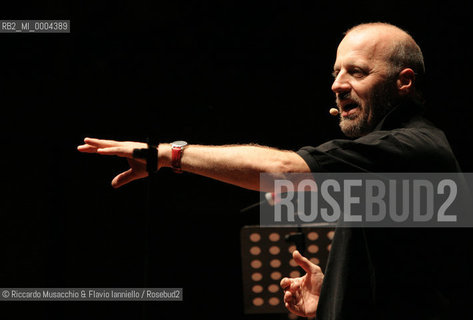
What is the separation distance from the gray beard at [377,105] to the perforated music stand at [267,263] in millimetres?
787

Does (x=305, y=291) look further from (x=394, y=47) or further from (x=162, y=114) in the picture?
(x=162, y=114)

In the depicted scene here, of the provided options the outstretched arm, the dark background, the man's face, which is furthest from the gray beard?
the dark background

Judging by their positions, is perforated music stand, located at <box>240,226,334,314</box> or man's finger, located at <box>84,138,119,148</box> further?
perforated music stand, located at <box>240,226,334,314</box>

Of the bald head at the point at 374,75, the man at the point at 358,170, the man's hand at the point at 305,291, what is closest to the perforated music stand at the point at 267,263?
the man's hand at the point at 305,291

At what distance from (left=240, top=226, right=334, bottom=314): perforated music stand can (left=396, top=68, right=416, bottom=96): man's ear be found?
896 millimetres

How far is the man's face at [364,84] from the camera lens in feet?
5.79

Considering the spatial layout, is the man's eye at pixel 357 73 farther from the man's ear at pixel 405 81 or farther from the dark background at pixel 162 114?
Answer: the dark background at pixel 162 114

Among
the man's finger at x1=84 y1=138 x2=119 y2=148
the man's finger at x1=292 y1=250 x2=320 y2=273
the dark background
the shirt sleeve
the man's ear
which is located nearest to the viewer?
the shirt sleeve

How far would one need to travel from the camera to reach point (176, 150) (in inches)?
59.1

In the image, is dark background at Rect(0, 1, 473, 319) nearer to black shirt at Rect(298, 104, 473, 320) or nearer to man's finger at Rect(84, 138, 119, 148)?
man's finger at Rect(84, 138, 119, 148)

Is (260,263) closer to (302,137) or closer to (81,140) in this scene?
(302,137)

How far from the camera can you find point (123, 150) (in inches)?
58.1

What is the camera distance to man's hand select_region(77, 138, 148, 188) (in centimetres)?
147

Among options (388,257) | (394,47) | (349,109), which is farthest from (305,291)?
(394,47)
